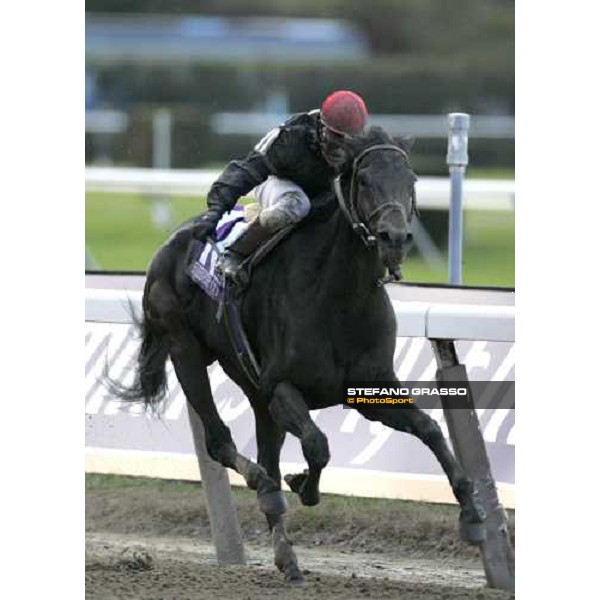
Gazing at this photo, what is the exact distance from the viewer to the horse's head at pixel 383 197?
395 cm

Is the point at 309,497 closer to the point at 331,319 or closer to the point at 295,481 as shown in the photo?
the point at 295,481

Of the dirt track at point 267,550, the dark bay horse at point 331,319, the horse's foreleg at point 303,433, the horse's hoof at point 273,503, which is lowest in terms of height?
the dirt track at point 267,550

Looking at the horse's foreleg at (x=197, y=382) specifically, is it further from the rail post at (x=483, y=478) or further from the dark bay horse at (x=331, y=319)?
the rail post at (x=483, y=478)

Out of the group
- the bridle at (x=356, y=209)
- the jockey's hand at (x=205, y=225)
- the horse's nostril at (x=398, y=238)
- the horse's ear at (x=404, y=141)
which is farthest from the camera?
the jockey's hand at (x=205, y=225)

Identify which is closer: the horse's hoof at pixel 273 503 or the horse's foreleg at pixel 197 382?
the horse's hoof at pixel 273 503

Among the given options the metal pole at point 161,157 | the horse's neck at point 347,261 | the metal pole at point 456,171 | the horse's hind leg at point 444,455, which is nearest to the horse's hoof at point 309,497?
the horse's hind leg at point 444,455

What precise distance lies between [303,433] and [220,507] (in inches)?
36.4

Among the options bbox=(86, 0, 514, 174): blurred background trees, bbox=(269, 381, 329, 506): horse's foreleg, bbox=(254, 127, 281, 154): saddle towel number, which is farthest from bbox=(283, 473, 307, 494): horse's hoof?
bbox=(86, 0, 514, 174): blurred background trees

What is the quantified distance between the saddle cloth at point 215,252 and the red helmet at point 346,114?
548 mm

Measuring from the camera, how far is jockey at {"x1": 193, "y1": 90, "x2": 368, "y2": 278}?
4297 mm

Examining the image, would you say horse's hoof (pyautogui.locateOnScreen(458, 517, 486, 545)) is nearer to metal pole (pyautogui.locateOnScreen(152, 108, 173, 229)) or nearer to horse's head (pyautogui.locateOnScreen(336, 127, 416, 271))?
horse's head (pyautogui.locateOnScreen(336, 127, 416, 271))

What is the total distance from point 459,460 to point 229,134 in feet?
48.0

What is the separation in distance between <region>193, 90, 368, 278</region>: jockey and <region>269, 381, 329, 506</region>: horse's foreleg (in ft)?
1.45
